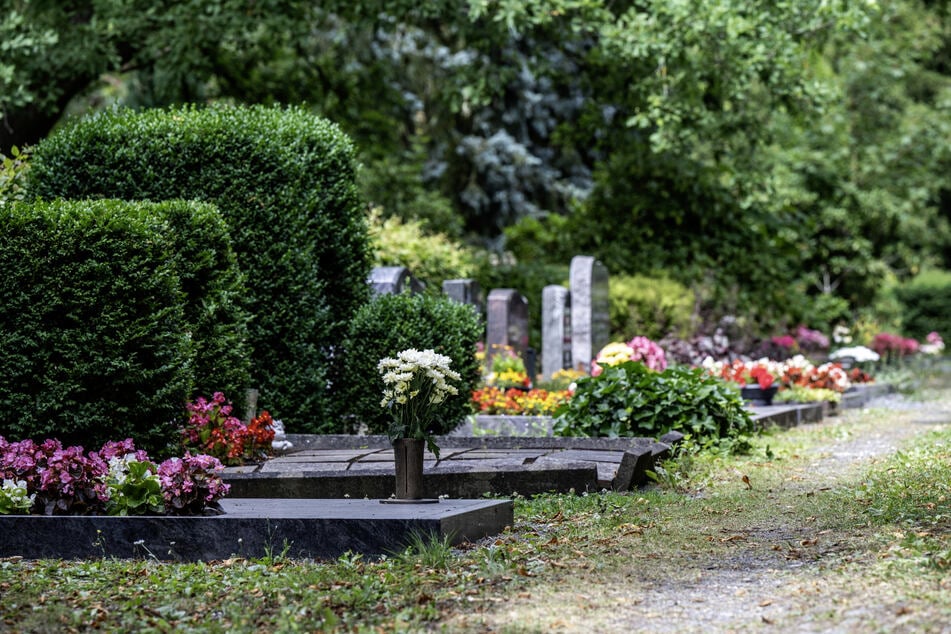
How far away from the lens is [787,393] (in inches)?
540

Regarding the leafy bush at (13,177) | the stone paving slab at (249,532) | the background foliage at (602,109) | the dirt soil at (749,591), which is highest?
the background foliage at (602,109)

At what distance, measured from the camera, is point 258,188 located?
9.43 m

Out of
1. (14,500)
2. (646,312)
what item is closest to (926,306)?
(646,312)

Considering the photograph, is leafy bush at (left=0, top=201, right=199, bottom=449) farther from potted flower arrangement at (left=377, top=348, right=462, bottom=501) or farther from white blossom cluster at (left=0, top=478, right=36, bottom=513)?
potted flower arrangement at (left=377, top=348, right=462, bottom=501)

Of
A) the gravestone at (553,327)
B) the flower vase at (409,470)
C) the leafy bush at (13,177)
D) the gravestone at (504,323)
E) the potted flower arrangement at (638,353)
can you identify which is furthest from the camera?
the gravestone at (553,327)

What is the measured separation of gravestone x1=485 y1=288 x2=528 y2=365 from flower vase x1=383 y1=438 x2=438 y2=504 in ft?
24.9

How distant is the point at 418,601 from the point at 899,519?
285 cm

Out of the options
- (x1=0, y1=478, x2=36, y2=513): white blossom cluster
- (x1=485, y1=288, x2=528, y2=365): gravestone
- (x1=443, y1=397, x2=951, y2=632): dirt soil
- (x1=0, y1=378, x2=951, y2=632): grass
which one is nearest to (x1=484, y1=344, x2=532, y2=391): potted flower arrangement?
(x1=485, y1=288, x2=528, y2=365): gravestone

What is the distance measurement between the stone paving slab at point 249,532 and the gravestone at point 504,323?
7.89 meters

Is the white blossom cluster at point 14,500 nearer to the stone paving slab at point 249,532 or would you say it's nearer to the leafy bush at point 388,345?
the stone paving slab at point 249,532

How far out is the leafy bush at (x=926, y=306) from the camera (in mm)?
33156

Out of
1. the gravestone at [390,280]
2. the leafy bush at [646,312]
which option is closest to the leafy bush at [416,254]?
the gravestone at [390,280]

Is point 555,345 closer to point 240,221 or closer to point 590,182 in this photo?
point 240,221

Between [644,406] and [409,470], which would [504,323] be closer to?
[644,406]
